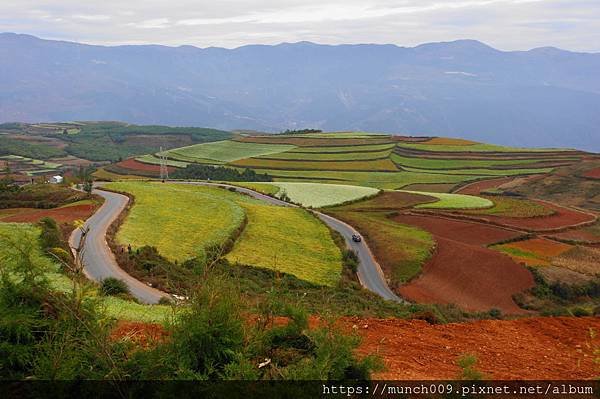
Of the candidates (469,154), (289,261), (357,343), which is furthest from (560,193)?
(357,343)

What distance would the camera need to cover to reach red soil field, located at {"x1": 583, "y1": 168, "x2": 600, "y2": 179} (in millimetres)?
123312

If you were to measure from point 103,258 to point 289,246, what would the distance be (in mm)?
19364

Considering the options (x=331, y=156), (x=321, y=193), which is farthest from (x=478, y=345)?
(x=331, y=156)

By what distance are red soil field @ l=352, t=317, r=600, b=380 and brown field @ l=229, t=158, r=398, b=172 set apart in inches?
4895

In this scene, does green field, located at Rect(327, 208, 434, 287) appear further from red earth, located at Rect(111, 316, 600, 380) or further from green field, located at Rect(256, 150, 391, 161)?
green field, located at Rect(256, 150, 391, 161)

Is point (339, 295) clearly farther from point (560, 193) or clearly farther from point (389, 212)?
point (560, 193)

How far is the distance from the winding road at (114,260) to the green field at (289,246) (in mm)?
3103

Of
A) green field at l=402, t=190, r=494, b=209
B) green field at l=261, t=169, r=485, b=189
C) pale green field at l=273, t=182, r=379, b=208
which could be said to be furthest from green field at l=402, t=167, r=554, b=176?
green field at l=402, t=190, r=494, b=209

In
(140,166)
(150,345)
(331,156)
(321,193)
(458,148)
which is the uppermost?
(150,345)

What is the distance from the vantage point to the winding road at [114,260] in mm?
32094

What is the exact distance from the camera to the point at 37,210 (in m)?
57.0

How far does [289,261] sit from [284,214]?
1978cm

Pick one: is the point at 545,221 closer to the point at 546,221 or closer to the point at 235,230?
the point at 546,221

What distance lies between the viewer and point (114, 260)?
37.6 meters
